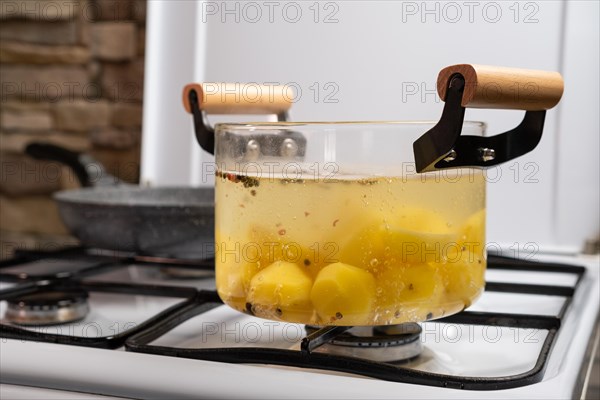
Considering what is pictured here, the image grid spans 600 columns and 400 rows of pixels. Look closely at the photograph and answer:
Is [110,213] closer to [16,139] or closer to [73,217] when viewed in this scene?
[73,217]

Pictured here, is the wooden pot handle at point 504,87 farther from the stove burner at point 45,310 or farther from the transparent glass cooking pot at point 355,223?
the stove burner at point 45,310

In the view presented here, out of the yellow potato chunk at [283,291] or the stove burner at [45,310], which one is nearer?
the yellow potato chunk at [283,291]

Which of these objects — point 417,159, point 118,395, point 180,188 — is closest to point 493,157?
point 417,159

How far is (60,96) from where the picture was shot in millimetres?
1275

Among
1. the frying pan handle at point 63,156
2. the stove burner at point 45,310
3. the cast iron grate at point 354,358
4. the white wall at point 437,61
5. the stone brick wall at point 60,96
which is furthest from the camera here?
the stone brick wall at point 60,96

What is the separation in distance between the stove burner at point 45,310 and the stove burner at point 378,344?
8.8 inches

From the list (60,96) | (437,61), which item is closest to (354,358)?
(437,61)

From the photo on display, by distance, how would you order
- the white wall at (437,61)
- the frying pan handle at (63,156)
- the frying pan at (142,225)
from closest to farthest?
the frying pan at (142,225) < the white wall at (437,61) < the frying pan handle at (63,156)

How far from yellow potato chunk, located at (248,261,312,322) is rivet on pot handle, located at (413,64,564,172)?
4.2 inches

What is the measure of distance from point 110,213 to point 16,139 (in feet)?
1.82

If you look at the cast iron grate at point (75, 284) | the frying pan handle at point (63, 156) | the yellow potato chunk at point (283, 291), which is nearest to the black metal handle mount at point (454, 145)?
the yellow potato chunk at point (283, 291)

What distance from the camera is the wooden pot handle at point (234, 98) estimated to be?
74 centimetres

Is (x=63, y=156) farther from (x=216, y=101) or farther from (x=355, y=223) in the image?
(x=355, y=223)

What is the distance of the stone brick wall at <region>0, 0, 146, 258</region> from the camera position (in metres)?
1.23
